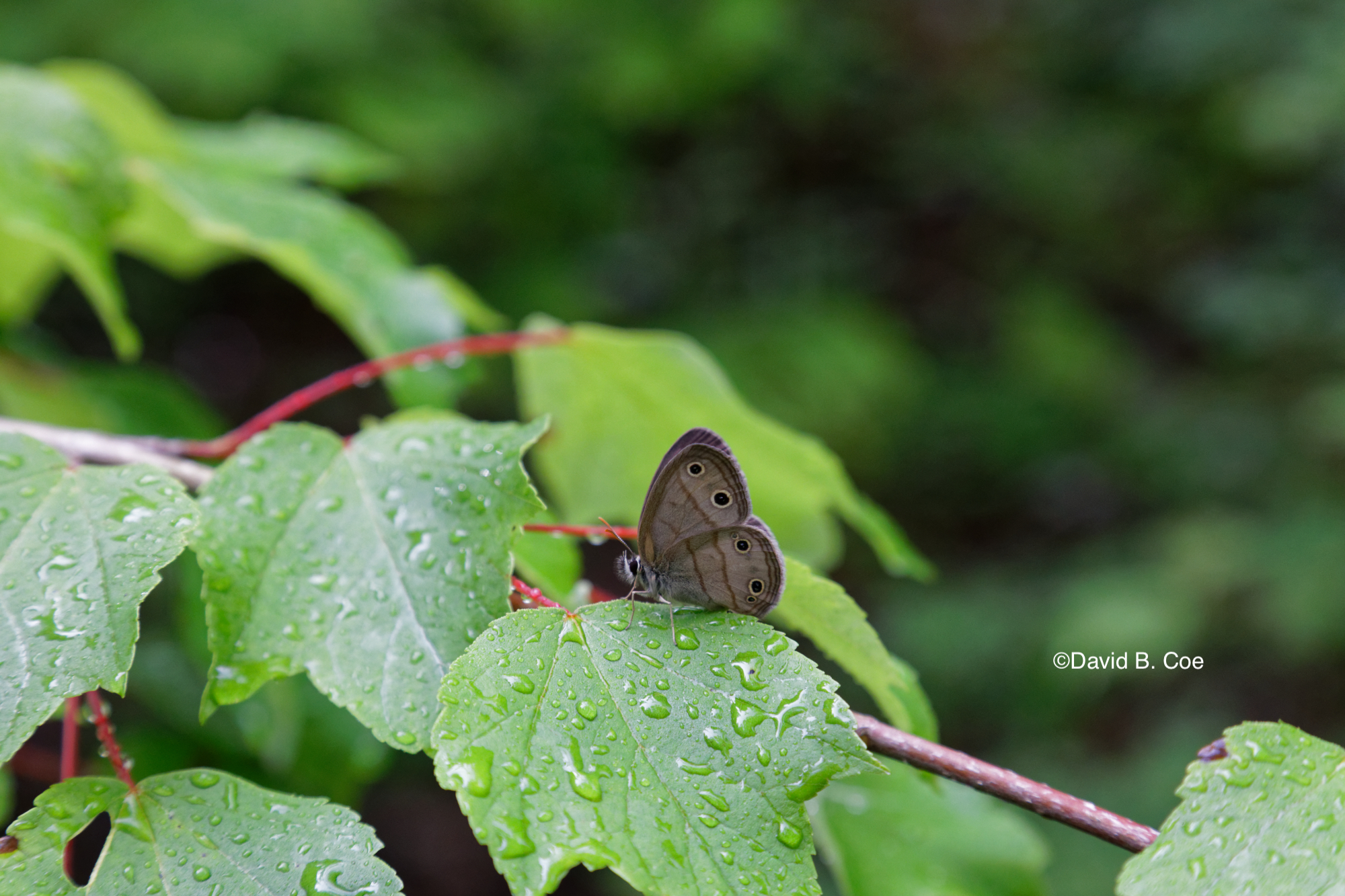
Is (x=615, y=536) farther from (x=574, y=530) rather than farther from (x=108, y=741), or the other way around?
(x=108, y=741)

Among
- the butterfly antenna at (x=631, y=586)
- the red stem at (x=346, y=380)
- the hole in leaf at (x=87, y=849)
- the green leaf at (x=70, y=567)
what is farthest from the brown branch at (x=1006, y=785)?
the hole in leaf at (x=87, y=849)

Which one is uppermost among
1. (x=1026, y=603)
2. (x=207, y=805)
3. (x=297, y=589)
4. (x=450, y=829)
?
(x=297, y=589)

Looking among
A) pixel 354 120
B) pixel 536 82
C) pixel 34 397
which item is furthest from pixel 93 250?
pixel 536 82

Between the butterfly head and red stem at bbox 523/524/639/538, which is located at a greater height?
red stem at bbox 523/524/639/538

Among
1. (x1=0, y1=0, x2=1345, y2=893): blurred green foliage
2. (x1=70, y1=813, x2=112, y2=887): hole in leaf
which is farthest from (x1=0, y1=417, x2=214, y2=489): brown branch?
(x1=0, y1=0, x2=1345, y2=893): blurred green foliage

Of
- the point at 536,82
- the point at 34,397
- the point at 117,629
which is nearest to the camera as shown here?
the point at 117,629

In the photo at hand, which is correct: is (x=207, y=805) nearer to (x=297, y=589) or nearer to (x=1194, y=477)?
(x=297, y=589)

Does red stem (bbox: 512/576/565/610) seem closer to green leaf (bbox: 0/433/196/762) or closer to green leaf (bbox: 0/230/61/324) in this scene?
green leaf (bbox: 0/433/196/762)
